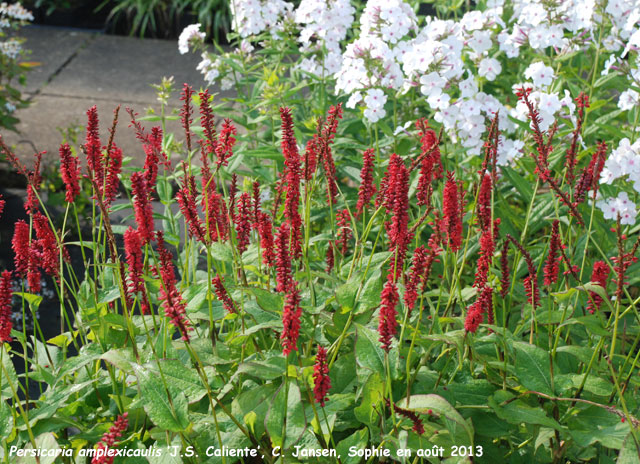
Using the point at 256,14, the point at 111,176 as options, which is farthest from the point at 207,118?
the point at 256,14

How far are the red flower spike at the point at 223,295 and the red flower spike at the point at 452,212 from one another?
56 cm

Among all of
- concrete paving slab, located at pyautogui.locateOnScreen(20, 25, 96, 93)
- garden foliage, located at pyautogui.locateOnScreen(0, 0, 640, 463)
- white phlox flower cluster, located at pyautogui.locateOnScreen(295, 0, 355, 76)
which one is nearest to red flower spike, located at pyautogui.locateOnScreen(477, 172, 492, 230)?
garden foliage, located at pyautogui.locateOnScreen(0, 0, 640, 463)

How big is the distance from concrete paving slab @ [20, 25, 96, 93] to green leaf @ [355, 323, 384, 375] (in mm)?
5396

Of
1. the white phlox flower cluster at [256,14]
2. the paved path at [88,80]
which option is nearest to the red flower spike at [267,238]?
the white phlox flower cluster at [256,14]

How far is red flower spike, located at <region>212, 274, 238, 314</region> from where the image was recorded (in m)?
1.80

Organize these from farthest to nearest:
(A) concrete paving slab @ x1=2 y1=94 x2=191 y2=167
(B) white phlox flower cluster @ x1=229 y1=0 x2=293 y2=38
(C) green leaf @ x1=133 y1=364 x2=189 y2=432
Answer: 1. (A) concrete paving slab @ x1=2 y1=94 x2=191 y2=167
2. (B) white phlox flower cluster @ x1=229 y1=0 x2=293 y2=38
3. (C) green leaf @ x1=133 y1=364 x2=189 y2=432

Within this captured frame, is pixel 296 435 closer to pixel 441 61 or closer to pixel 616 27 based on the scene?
pixel 441 61

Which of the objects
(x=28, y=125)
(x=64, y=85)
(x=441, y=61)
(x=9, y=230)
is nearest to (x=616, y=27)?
(x=441, y=61)

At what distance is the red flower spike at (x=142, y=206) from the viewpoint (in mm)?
1571

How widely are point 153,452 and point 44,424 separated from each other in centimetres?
33

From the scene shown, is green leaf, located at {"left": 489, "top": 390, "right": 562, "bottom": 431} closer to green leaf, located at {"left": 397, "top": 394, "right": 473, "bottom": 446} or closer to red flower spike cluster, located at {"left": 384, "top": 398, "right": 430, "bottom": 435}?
green leaf, located at {"left": 397, "top": 394, "right": 473, "bottom": 446}

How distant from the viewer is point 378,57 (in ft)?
8.57

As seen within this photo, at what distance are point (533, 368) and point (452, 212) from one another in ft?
1.35

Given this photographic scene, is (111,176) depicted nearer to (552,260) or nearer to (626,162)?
(552,260)
